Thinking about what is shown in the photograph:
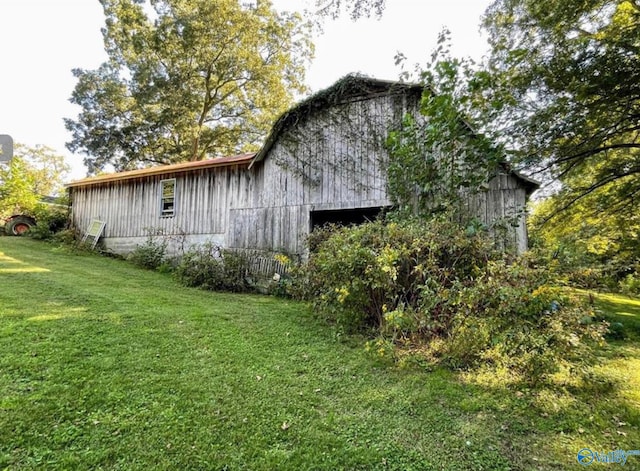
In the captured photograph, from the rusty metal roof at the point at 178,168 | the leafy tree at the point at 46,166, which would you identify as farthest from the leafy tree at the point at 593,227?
the leafy tree at the point at 46,166

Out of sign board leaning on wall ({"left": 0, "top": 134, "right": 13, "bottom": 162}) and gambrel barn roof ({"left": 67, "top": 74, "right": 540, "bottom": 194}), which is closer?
sign board leaning on wall ({"left": 0, "top": 134, "right": 13, "bottom": 162})

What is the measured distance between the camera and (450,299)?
13.5ft

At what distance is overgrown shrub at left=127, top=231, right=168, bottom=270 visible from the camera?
38.6 ft

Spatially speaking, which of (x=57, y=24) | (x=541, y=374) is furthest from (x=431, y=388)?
(x=57, y=24)

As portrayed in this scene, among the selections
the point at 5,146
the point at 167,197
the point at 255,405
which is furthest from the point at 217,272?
the point at 255,405

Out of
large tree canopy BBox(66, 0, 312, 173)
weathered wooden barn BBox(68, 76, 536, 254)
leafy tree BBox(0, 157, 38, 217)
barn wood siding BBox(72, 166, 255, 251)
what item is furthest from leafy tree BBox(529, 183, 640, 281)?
leafy tree BBox(0, 157, 38, 217)

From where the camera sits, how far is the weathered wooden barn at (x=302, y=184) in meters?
8.70

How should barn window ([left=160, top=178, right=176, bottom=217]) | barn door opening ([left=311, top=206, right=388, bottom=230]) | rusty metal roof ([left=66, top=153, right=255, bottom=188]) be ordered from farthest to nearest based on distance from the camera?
1. barn window ([left=160, top=178, right=176, bottom=217])
2. rusty metal roof ([left=66, top=153, right=255, bottom=188])
3. barn door opening ([left=311, top=206, right=388, bottom=230])

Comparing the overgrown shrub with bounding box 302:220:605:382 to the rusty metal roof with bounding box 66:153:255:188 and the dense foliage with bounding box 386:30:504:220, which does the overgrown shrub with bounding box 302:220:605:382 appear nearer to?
the dense foliage with bounding box 386:30:504:220

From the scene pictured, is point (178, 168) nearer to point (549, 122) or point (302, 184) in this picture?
point (302, 184)

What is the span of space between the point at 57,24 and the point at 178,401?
1163 cm
